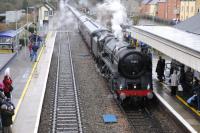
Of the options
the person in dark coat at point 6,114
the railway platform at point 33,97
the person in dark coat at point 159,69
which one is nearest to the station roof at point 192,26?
the person in dark coat at point 159,69

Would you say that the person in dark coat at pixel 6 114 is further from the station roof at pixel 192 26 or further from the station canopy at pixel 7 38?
the station canopy at pixel 7 38

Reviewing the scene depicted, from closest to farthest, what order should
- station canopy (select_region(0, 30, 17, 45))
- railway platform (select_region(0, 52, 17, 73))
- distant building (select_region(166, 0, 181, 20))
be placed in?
railway platform (select_region(0, 52, 17, 73))
station canopy (select_region(0, 30, 17, 45))
distant building (select_region(166, 0, 181, 20))

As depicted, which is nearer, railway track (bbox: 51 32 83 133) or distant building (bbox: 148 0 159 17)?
railway track (bbox: 51 32 83 133)

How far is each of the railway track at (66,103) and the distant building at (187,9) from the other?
21.8m

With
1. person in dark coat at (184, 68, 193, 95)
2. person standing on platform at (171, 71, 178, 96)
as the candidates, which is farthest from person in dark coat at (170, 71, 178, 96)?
person in dark coat at (184, 68, 193, 95)

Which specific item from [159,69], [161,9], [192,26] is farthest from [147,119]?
[161,9]

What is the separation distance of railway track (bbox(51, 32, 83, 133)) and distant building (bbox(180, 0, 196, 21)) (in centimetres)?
2183

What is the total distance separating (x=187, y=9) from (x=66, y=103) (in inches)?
1249

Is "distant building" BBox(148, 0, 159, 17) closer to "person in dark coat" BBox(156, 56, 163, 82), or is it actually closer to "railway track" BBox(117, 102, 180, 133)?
"person in dark coat" BBox(156, 56, 163, 82)

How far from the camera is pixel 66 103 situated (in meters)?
16.2

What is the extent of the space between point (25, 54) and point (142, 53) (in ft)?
47.0

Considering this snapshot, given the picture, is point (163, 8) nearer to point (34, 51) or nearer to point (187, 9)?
point (187, 9)

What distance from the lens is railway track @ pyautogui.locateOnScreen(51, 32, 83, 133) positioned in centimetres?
1329

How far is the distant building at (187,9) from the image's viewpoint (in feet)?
143
